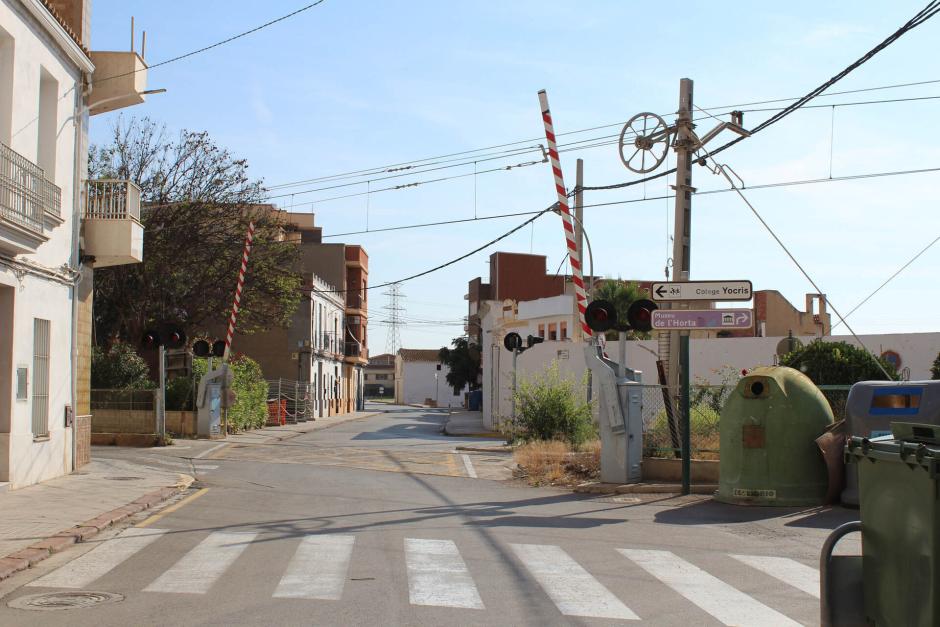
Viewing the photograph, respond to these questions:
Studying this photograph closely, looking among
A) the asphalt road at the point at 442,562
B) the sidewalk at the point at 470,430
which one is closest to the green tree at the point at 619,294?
the sidewalk at the point at 470,430

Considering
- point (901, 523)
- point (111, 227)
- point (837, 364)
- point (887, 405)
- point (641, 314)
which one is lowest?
point (901, 523)

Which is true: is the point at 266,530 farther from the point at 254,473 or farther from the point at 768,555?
the point at 254,473

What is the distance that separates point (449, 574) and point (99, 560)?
11.0 feet

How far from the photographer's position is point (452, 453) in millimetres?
24641

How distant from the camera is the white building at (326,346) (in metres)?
54.2

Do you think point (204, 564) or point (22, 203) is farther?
point (22, 203)

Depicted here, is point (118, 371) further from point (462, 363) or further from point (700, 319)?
point (462, 363)

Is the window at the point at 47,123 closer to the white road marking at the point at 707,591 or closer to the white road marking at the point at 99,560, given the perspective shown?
the white road marking at the point at 99,560

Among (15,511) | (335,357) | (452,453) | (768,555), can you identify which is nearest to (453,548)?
(768,555)

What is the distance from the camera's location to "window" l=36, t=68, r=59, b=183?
16.5m

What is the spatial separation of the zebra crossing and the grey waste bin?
348 centimetres

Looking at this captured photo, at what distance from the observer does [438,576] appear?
852 centimetres

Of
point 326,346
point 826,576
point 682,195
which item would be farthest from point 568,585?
point 326,346

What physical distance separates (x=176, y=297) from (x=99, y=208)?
1684 centimetres
